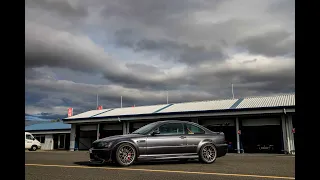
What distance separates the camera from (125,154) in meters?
8.40

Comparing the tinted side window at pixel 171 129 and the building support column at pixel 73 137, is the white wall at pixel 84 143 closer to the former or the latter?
the building support column at pixel 73 137

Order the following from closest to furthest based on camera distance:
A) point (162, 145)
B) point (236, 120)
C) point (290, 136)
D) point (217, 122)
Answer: point (162, 145) → point (290, 136) → point (236, 120) → point (217, 122)

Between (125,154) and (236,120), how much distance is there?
19.7 meters

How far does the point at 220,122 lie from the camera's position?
27.7 meters

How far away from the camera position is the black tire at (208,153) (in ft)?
30.5

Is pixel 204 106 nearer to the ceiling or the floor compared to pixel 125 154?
nearer to the ceiling

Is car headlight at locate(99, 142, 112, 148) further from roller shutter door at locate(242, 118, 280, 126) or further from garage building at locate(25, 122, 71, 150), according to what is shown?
garage building at locate(25, 122, 71, 150)

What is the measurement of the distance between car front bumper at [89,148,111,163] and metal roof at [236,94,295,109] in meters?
18.7

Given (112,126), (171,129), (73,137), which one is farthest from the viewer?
(73,137)

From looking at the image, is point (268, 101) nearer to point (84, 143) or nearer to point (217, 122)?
point (217, 122)

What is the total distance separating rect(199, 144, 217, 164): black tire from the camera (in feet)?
30.5

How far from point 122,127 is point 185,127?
2378 centimetres

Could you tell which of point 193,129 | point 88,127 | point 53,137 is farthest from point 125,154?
point 53,137

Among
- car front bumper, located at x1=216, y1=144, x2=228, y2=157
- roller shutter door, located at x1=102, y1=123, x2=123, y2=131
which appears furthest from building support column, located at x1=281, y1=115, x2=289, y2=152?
roller shutter door, located at x1=102, y1=123, x2=123, y2=131
